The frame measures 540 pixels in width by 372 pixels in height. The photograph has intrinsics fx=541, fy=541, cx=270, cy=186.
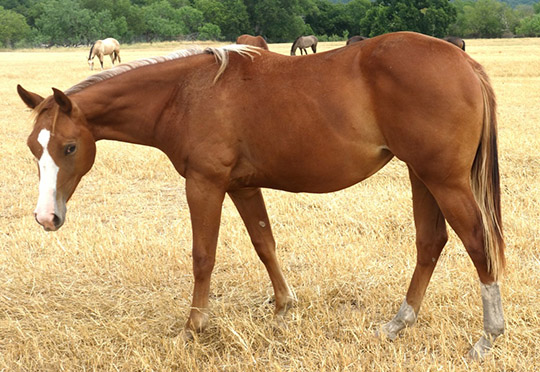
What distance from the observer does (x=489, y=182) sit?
10.7 ft

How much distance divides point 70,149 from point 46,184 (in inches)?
10.1

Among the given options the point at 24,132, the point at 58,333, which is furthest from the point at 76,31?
the point at 58,333

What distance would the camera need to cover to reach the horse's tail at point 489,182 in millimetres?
3154

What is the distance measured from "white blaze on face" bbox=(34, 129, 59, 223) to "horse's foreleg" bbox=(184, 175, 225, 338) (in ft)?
2.63

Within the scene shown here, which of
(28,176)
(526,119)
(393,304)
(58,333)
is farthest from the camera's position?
(526,119)

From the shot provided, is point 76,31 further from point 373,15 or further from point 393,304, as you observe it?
point 393,304

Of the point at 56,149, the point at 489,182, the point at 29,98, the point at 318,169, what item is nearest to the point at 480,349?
the point at 489,182

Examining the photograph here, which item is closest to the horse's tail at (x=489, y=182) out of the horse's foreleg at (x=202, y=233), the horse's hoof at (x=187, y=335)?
the horse's foreleg at (x=202, y=233)

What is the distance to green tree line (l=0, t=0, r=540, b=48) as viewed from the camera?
193 feet

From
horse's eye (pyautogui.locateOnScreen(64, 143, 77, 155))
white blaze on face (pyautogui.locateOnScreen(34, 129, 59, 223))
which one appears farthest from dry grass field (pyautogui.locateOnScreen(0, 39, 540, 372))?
horse's eye (pyautogui.locateOnScreen(64, 143, 77, 155))

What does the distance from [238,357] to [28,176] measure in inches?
231

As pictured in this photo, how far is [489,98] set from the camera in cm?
319

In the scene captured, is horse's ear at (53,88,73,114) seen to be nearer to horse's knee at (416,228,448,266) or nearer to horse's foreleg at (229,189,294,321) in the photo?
horse's foreleg at (229,189,294,321)

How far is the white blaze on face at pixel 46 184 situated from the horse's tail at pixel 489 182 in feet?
8.25
